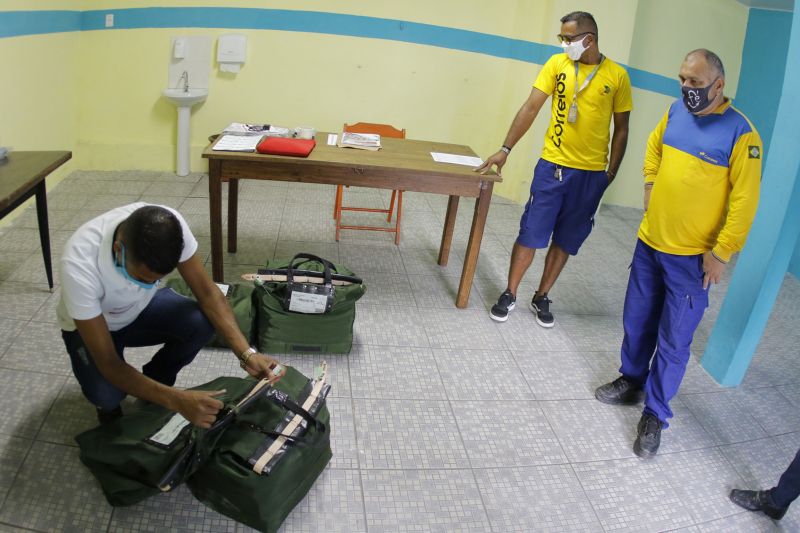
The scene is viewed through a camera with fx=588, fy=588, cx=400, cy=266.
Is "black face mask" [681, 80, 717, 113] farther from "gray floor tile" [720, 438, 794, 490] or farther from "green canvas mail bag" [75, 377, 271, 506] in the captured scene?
"green canvas mail bag" [75, 377, 271, 506]

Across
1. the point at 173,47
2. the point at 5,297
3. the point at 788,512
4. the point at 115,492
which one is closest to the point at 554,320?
the point at 788,512

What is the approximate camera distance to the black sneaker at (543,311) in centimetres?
339

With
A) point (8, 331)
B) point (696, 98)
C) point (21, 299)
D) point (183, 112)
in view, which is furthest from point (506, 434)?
point (183, 112)

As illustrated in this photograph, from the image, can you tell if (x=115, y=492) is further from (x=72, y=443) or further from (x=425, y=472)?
(x=425, y=472)

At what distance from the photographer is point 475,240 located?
3270 millimetres

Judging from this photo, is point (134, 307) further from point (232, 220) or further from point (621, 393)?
point (621, 393)

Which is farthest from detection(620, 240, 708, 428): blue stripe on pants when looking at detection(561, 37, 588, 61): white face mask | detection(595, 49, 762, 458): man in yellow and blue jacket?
detection(561, 37, 588, 61): white face mask

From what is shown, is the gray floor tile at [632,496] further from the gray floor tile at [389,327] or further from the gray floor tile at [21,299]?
the gray floor tile at [21,299]

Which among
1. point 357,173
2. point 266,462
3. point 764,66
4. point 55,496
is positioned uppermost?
point 764,66

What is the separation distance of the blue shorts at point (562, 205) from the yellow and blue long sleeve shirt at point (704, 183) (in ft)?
2.04

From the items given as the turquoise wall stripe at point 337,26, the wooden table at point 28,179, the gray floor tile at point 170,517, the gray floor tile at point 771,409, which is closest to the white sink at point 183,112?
the turquoise wall stripe at point 337,26

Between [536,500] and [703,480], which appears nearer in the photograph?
[536,500]

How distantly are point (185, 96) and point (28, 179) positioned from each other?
2474 mm

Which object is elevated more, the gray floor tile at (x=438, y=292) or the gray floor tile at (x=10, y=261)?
the gray floor tile at (x=10, y=261)
